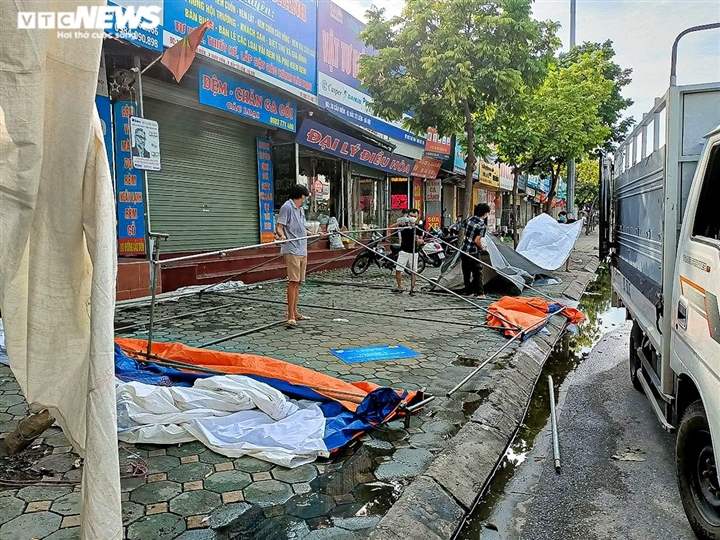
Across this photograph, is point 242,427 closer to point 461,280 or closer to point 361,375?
point 361,375

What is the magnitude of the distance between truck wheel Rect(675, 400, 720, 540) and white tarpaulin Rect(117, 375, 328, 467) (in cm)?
191

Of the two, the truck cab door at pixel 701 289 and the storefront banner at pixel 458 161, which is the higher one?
the storefront banner at pixel 458 161

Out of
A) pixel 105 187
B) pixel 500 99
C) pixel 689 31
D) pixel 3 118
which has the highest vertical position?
pixel 500 99

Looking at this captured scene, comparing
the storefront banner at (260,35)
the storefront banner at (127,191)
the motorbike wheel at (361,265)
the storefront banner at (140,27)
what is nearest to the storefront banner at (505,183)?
the motorbike wheel at (361,265)

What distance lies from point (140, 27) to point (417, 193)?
12.7m

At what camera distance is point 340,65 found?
1316 centimetres

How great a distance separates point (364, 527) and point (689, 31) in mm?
3639

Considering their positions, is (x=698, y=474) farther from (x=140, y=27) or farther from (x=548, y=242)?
(x=548, y=242)

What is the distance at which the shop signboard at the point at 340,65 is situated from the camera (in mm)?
12289

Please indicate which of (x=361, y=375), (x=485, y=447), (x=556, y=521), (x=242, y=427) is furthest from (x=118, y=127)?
(x=556, y=521)

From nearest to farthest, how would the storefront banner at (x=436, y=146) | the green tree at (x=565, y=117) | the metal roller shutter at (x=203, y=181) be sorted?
the metal roller shutter at (x=203, y=181) < the green tree at (x=565, y=117) < the storefront banner at (x=436, y=146)

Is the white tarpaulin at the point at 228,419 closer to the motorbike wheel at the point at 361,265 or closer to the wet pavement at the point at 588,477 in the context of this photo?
the wet pavement at the point at 588,477

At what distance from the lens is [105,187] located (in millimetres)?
1539

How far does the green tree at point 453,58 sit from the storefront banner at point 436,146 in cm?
622
